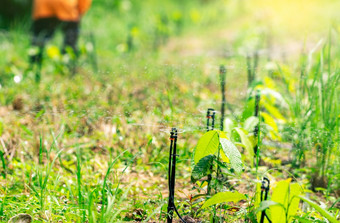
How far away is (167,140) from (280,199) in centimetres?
116

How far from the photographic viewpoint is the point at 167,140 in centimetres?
252

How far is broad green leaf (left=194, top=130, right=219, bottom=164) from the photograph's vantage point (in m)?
1.56

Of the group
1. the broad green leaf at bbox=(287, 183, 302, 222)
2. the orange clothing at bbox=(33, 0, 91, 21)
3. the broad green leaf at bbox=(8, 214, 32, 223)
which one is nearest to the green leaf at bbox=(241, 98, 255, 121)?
the broad green leaf at bbox=(287, 183, 302, 222)

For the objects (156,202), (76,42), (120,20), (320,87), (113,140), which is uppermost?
(120,20)

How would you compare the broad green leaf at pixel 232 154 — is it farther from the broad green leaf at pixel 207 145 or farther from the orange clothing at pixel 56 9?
the orange clothing at pixel 56 9

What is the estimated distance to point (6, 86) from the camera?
3414 mm

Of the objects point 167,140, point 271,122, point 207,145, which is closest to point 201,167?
point 207,145

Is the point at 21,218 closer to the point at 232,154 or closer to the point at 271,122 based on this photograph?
the point at 232,154

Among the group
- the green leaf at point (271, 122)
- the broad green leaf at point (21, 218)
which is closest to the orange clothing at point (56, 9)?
the green leaf at point (271, 122)

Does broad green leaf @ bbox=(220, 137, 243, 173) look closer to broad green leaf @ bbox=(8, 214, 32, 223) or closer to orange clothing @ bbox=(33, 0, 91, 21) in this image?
broad green leaf @ bbox=(8, 214, 32, 223)

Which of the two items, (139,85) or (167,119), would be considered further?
(139,85)

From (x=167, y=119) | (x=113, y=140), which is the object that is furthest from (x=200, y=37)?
(x=167, y=119)

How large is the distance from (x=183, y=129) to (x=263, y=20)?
562 cm

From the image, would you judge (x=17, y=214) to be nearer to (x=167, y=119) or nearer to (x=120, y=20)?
(x=167, y=119)
